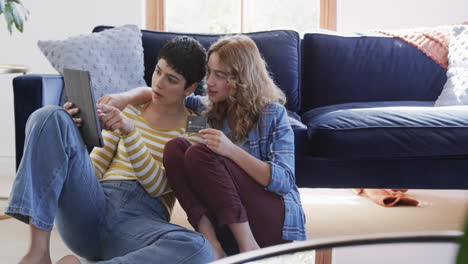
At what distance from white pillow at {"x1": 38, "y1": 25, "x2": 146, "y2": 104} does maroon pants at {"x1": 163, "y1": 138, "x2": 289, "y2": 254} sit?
55cm


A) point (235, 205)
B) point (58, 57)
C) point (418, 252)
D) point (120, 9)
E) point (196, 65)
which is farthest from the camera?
point (120, 9)

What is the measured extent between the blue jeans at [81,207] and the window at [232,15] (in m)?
2.39

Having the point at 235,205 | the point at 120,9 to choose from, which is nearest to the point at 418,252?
the point at 235,205

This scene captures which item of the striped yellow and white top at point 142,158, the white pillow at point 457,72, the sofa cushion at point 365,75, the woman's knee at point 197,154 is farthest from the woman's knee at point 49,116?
the white pillow at point 457,72

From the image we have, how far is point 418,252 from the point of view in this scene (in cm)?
56

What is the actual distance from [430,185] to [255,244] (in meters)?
0.85

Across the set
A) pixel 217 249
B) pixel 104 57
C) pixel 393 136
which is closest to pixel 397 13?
pixel 393 136

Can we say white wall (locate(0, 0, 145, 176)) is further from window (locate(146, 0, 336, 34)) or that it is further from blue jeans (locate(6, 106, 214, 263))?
blue jeans (locate(6, 106, 214, 263))

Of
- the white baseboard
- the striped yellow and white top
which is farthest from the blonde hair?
the white baseboard

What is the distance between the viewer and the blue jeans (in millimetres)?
1560

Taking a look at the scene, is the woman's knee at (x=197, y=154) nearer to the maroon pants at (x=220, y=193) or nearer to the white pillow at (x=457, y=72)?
the maroon pants at (x=220, y=193)

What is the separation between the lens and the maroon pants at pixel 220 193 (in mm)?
1732

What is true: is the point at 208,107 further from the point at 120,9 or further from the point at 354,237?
the point at 120,9

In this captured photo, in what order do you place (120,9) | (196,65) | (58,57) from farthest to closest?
(120,9) < (58,57) < (196,65)
